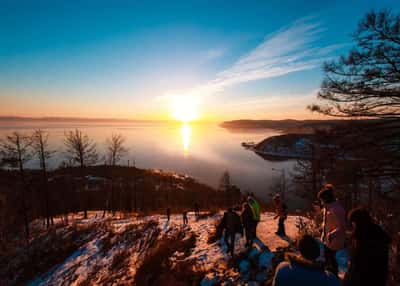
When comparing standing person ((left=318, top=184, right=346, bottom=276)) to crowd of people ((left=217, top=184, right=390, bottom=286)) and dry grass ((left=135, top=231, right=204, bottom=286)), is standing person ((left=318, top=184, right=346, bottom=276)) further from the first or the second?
dry grass ((left=135, top=231, right=204, bottom=286))

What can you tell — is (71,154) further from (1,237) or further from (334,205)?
(334,205)

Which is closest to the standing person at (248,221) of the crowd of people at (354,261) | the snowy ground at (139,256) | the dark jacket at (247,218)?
the dark jacket at (247,218)

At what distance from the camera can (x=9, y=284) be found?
42.8 feet

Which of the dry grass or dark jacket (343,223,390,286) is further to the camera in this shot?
the dry grass

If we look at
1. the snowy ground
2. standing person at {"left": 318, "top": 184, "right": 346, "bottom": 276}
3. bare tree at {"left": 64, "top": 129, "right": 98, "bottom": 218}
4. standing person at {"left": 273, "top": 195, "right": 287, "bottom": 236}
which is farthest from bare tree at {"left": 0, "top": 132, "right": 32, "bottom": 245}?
standing person at {"left": 318, "top": 184, "right": 346, "bottom": 276}

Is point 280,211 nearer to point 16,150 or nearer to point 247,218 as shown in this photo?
point 247,218

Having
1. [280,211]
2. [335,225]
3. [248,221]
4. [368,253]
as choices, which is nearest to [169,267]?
[248,221]

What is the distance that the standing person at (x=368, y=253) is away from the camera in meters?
2.48

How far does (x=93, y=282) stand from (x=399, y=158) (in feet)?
42.0

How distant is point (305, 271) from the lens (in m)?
2.14

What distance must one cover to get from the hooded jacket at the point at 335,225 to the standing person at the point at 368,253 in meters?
1.39

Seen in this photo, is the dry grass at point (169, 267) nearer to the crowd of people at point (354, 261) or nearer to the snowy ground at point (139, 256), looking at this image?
the snowy ground at point (139, 256)

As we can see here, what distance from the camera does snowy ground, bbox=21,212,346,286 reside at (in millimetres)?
6367

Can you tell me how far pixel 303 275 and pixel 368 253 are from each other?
105 cm
